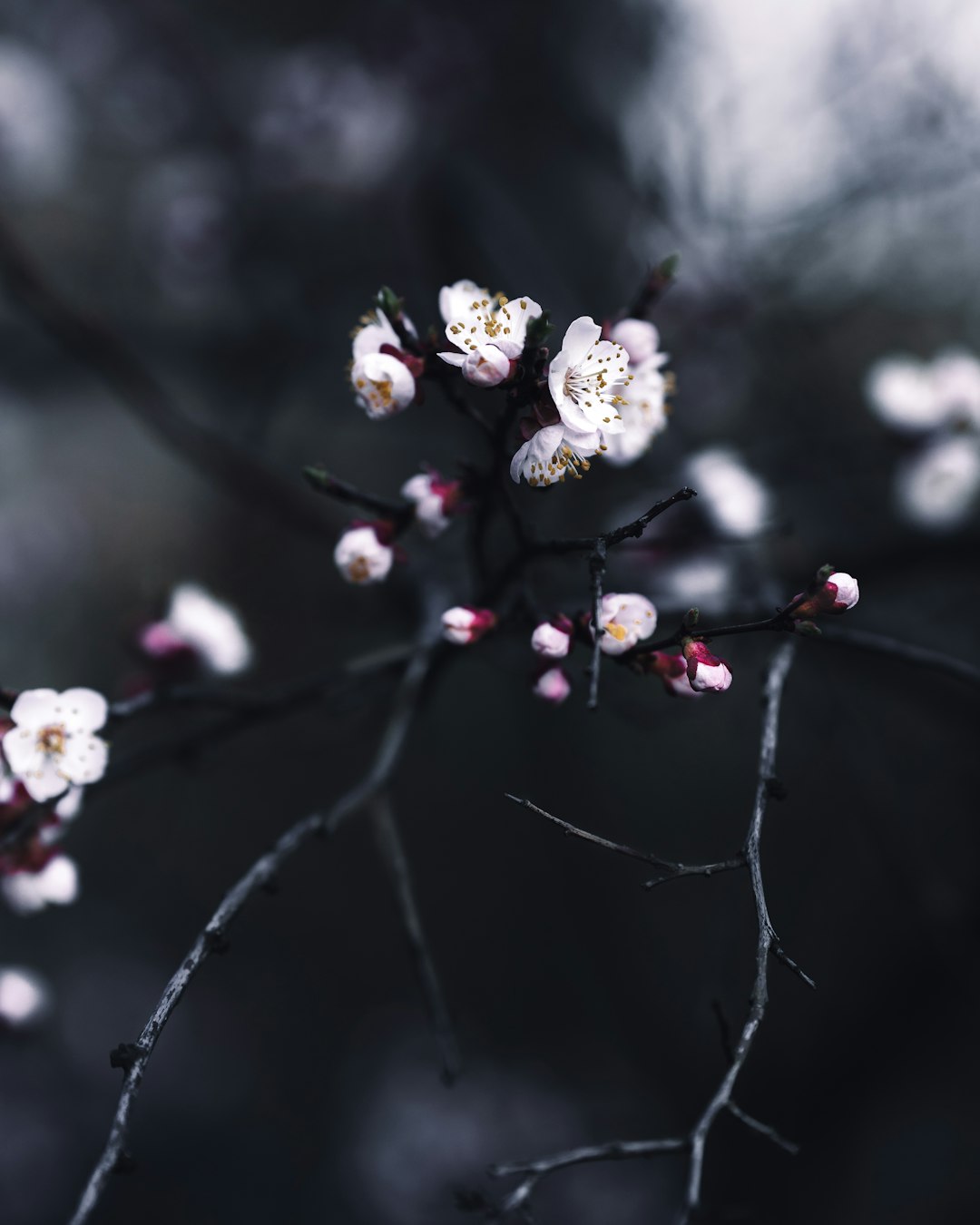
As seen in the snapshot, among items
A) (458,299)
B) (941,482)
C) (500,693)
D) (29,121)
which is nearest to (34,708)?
(458,299)

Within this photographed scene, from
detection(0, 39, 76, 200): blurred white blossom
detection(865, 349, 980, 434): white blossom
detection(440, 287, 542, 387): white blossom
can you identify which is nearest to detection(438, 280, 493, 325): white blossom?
detection(440, 287, 542, 387): white blossom

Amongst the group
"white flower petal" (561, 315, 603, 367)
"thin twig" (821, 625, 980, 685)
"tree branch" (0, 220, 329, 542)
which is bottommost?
"thin twig" (821, 625, 980, 685)

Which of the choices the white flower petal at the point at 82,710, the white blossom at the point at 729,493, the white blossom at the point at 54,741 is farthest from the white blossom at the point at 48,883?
the white blossom at the point at 729,493

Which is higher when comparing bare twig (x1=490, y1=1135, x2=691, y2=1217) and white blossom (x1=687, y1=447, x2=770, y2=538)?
white blossom (x1=687, y1=447, x2=770, y2=538)

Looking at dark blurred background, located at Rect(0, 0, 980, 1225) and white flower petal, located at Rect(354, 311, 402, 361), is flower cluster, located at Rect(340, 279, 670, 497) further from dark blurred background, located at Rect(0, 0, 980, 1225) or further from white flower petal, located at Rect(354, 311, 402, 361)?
dark blurred background, located at Rect(0, 0, 980, 1225)

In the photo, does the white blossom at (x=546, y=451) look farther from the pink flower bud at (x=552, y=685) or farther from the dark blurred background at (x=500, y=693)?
the dark blurred background at (x=500, y=693)

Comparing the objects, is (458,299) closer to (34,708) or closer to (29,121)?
(34,708)

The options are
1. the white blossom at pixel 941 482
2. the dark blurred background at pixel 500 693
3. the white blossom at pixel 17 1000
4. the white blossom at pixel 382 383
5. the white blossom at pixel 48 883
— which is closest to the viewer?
the white blossom at pixel 382 383
